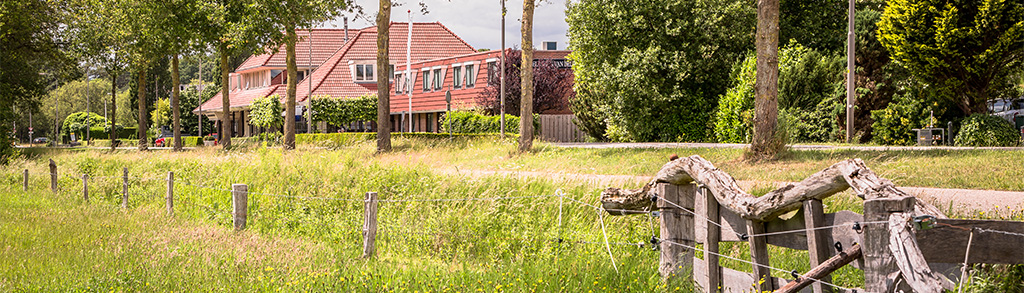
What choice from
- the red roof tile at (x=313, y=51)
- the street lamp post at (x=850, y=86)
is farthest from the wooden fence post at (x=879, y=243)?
the red roof tile at (x=313, y=51)

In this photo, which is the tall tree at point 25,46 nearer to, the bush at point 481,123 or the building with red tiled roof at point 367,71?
the building with red tiled roof at point 367,71

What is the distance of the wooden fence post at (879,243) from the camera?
13.3 feet

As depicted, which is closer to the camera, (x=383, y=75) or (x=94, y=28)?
(x=383, y=75)

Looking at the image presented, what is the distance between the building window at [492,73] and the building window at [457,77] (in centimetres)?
282

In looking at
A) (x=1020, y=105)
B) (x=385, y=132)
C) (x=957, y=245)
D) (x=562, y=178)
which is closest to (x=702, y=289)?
(x=957, y=245)

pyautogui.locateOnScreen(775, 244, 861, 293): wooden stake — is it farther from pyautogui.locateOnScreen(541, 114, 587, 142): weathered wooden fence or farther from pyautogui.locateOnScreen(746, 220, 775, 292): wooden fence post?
pyautogui.locateOnScreen(541, 114, 587, 142): weathered wooden fence

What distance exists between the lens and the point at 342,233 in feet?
36.4

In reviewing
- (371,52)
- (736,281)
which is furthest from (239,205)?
(371,52)

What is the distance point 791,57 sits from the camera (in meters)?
33.2

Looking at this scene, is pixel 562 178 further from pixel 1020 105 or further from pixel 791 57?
pixel 1020 105

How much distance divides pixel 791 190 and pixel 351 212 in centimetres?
835

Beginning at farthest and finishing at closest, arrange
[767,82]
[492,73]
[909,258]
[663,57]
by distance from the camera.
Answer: [492,73], [663,57], [767,82], [909,258]

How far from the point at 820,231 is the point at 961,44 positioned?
79.9ft

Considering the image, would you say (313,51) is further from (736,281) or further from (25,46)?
(736,281)
